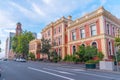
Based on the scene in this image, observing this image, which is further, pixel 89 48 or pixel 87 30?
pixel 87 30

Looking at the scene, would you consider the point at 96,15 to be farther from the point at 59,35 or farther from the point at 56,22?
the point at 56,22

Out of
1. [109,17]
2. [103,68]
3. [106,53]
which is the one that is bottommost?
[103,68]

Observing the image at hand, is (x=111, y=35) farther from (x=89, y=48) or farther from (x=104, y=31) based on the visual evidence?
(x=89, y=48)

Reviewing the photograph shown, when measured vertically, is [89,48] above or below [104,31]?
below

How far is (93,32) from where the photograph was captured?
32.1 metres

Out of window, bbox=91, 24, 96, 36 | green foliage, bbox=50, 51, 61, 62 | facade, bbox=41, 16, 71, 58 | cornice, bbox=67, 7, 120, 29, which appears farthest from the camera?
facade, bbox=41, 16, 71, 58

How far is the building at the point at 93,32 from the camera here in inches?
1171

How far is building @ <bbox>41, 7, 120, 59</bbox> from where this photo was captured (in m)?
29.8

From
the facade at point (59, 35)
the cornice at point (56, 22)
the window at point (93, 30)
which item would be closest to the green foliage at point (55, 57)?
the facade at point (59, 35)

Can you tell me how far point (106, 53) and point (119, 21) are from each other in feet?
37.0

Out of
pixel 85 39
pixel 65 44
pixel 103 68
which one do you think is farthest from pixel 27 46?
pixel 103 68

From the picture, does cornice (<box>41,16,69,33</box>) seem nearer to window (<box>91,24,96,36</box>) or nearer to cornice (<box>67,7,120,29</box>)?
cornice (<box>67,7,120,29</box>)

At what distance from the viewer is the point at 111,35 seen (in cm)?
3177

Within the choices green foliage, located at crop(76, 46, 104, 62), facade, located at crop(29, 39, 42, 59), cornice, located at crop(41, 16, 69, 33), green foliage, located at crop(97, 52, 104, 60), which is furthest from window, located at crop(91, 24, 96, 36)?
facade, located at crop(29, 39, 42, 59)
